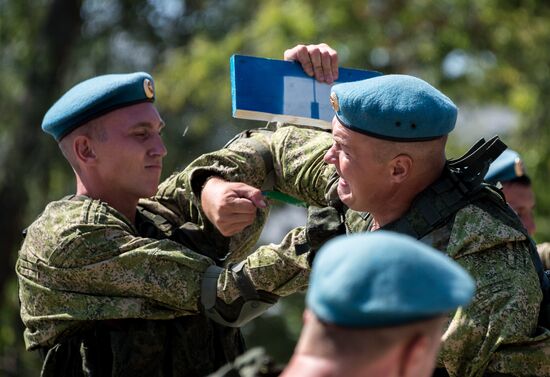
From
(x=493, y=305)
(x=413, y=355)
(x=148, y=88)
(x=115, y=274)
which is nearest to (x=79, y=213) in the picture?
(x=115, y=274)

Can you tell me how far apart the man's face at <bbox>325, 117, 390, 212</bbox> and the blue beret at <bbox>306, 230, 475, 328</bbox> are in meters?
1.50

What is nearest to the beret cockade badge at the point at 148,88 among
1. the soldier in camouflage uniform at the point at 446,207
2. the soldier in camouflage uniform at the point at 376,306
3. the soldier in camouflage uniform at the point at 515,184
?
the soldier in camouflage uniform at the point at 446,207

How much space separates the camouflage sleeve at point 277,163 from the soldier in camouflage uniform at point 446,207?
0.50 meters

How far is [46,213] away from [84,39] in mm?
12063

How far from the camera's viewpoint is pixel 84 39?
1706 centimetres

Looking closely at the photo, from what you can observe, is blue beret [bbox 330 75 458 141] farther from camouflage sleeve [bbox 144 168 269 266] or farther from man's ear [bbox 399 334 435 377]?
man's ear [bbox 399 334 435 377]

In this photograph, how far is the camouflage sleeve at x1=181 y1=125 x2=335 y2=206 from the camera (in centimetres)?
514

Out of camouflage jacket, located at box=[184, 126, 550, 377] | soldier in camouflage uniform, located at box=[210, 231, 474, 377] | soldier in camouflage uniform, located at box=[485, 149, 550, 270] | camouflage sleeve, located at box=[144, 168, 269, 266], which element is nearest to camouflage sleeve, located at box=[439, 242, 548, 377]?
camouflage jacket, located at box=[184, 126, 550, 377]

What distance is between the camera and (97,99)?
549 cm

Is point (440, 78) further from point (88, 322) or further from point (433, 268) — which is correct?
point (433, 268)

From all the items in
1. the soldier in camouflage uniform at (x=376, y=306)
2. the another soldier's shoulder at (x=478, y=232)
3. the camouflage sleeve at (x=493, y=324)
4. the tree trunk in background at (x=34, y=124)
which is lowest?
the tree trunk in background at (x=34, y=124)

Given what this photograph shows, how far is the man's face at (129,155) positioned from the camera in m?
5.46

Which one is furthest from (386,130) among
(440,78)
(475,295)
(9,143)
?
(9,143)

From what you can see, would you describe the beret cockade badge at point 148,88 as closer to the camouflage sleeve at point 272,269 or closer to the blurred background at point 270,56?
the camouflage sleeve at point 272,269
